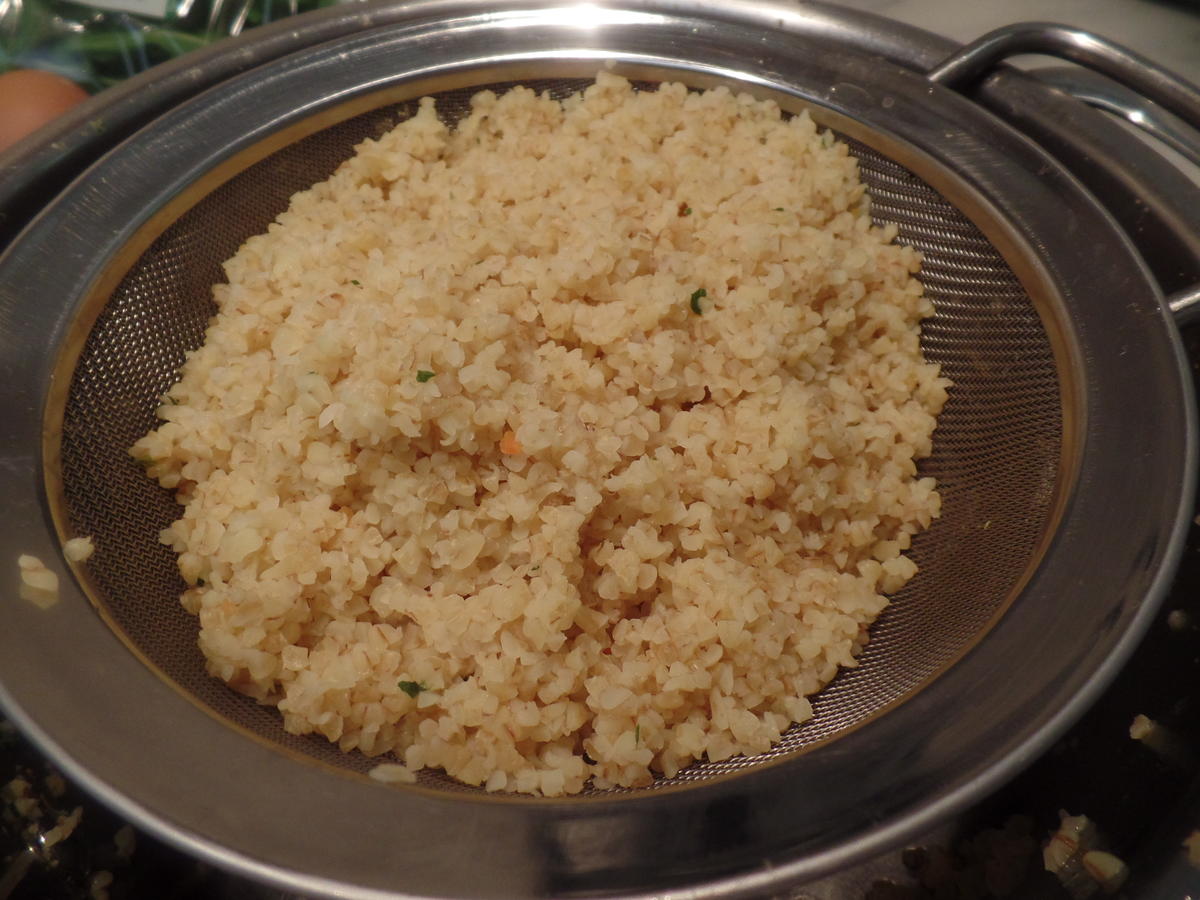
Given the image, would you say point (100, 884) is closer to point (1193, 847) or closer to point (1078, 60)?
point (1193, 847)

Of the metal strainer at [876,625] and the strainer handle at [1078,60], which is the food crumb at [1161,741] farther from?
the strainer handle at [1078,60]

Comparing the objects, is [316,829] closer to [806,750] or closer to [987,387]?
[806,750]

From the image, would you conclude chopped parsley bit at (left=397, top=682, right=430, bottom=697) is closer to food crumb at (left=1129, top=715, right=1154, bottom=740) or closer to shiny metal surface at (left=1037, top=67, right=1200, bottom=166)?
food crumb at (left=1129, top=715, right=1154, bottom=740)

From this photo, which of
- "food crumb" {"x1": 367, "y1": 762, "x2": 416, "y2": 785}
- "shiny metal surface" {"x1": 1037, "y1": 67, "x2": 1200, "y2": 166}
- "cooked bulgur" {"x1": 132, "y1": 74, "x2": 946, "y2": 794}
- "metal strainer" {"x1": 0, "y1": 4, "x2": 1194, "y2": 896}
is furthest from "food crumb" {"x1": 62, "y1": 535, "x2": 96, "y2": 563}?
"shiny metal surface" {"x1": 1037, "y1": 67, "x2": 1200, "y2": 166}

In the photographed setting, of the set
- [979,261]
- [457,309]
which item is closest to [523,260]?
[457,309]

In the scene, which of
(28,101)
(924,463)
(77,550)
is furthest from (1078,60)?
(28,101)

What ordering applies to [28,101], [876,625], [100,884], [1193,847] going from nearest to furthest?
[1193,847], [100,884], [876,625], [28,101]

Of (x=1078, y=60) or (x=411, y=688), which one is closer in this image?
(x=411, y=688)
